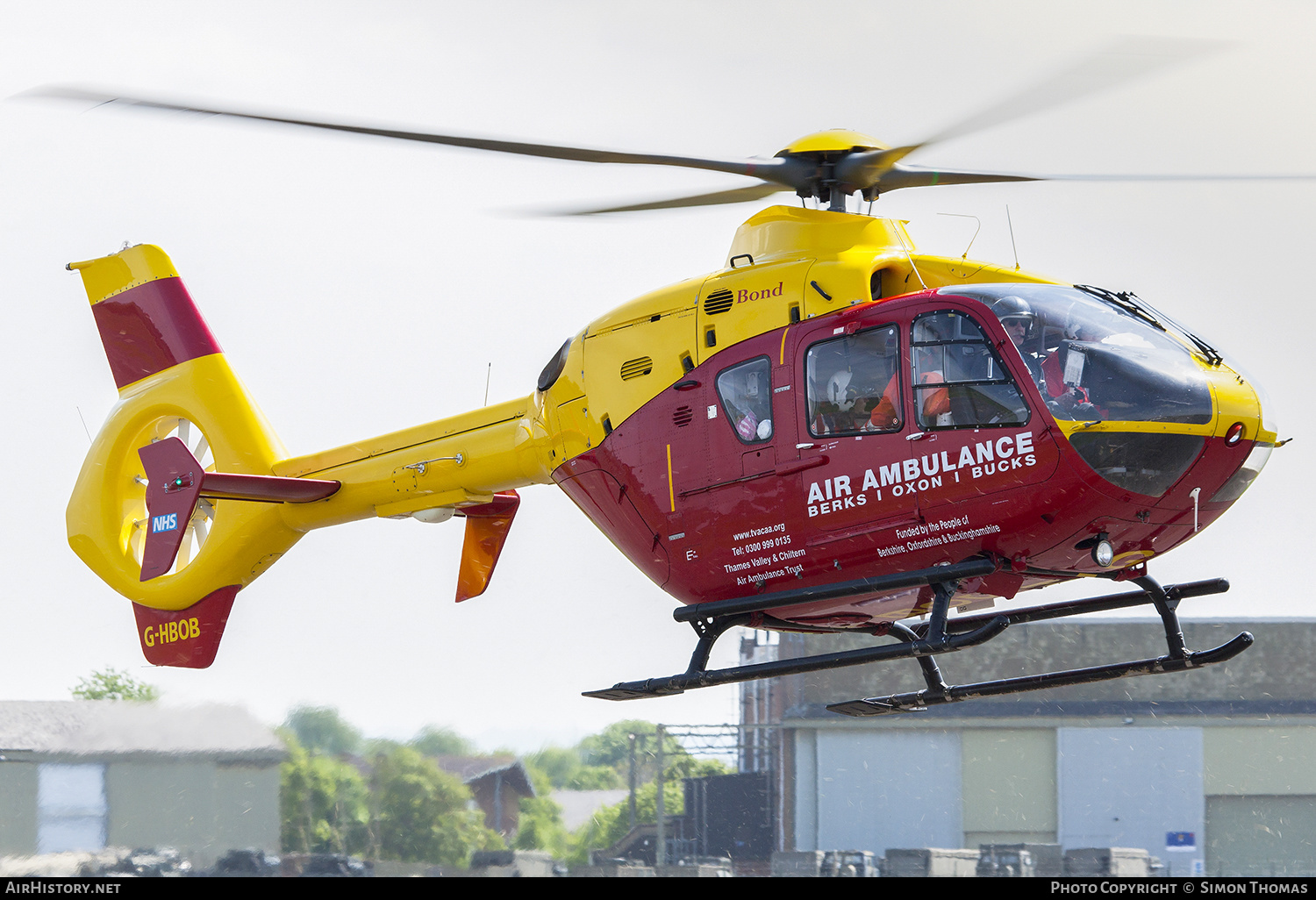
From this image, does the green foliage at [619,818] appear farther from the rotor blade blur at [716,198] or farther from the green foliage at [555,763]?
the rotor blade blur at [716,198]

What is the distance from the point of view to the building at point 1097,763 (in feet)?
90.2

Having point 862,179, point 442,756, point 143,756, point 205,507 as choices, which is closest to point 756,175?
point 862,179

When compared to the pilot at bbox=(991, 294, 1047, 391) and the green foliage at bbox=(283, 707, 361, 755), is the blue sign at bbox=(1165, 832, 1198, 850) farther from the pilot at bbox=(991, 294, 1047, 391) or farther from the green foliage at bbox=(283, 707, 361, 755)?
the pilot at bbox=(991, 294, 1047, 391)

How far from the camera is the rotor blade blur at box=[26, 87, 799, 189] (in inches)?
320

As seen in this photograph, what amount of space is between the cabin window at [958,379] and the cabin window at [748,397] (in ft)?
3.28

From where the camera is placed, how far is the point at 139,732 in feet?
52.0

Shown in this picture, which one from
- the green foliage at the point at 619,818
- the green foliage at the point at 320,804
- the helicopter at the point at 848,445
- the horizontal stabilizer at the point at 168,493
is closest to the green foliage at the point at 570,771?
the green foliage at the point at 619,818

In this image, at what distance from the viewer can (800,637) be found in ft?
101

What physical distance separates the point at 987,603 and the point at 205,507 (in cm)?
688

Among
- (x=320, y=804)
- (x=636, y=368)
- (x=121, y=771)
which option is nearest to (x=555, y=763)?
(x=320, y=804)

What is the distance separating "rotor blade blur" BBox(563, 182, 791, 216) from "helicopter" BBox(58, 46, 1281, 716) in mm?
26

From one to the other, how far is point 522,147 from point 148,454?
4746mm

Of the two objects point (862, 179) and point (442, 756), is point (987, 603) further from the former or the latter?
point (442, 756)

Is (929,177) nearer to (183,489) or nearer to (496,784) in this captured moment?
(183,489)
